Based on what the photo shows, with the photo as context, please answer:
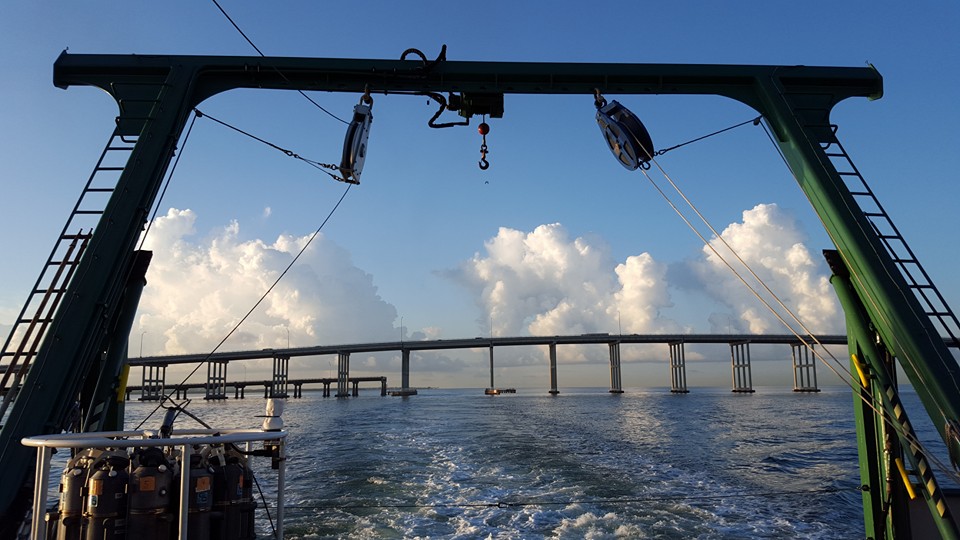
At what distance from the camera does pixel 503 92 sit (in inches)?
384

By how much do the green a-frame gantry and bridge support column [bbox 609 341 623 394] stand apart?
137 m

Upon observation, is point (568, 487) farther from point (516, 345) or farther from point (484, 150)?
point (516, 345)

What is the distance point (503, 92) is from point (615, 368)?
141775mm

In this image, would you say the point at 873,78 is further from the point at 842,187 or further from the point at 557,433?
the point at 557,433

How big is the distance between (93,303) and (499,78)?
21.6 feet

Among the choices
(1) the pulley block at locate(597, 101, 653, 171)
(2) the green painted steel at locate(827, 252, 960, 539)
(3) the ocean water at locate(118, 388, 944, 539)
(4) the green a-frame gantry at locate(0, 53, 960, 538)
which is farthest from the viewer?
(3) the ocean water at locate(118, 388, 944, 539)

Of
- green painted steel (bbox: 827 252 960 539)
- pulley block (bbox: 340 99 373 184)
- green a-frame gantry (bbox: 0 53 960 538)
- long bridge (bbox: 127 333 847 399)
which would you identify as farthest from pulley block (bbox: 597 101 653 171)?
long bridge (bbox: 127 333 847 399)

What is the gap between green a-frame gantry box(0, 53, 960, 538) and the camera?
23.3 feet

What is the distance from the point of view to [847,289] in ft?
28.5

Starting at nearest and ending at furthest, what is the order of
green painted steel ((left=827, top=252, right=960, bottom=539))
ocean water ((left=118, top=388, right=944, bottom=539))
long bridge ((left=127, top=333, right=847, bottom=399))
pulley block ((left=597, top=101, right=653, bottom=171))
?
green painted steel ((left=827, top=252, right=960, bottom=539)) → pulley block ((left=597, top=101, right=653, bottom=171)) → ocean water ((left=118, top=388, right=944, bottom=539)) → long bridge ((left=127, top=333, right=847, bottom=399))

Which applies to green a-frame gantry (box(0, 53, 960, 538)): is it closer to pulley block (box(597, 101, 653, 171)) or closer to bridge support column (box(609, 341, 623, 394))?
pulley block (box(597, 101, 653, 171))

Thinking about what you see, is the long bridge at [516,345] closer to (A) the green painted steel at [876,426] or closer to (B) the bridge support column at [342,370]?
(B) the bridge support column at [342,370]

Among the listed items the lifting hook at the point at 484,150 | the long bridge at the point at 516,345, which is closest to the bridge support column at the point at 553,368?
the long bridge at the point at 516,345

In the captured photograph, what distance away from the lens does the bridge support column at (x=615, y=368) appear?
473ft
